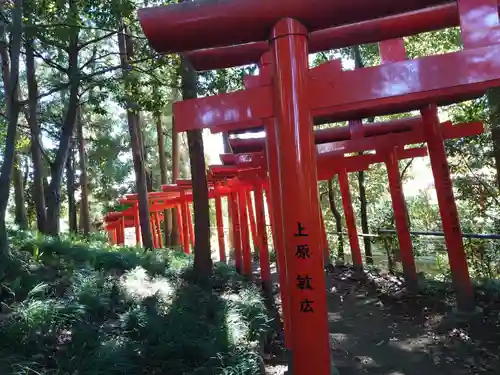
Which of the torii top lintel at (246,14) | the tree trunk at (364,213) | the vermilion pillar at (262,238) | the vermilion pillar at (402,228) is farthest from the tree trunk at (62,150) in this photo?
the tree trunk at (364,213)

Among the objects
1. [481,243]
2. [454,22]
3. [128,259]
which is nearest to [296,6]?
[454,22]

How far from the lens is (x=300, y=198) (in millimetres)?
2945

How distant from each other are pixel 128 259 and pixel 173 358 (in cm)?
397

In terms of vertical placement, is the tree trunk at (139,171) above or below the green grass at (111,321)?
above

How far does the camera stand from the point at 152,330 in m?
4.54

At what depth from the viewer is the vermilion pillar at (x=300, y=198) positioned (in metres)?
2.92

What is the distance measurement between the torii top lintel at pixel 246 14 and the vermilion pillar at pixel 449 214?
155 inches

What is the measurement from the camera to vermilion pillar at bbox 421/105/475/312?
20.4 ft

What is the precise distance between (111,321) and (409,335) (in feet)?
12.9

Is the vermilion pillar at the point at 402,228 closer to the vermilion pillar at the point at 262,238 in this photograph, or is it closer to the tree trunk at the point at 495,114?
the tree trunk at the point at 495,114

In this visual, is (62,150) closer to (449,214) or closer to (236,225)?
(236,225)

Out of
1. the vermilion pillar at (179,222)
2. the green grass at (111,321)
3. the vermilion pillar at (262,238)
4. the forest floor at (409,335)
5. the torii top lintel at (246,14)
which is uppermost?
the vermilion pillar at (179,222)

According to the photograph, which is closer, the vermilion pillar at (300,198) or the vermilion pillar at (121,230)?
the vermilion pillar at (300,198)

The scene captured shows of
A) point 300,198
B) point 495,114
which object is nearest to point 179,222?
point 495,114
